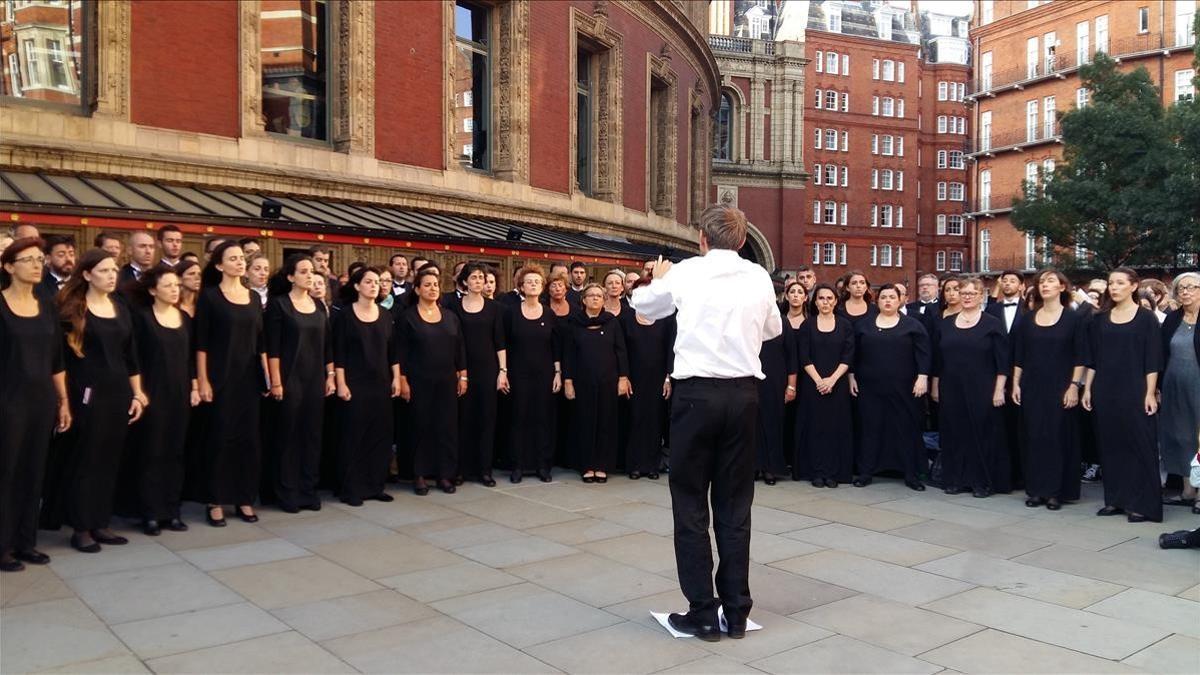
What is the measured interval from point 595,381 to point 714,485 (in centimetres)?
500

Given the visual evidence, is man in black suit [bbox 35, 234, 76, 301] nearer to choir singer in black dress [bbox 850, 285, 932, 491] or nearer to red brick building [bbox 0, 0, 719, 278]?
red brick building [bbox 0, 0, 719, 278]

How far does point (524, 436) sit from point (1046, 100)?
53799 millimetres

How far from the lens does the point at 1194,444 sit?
9.51 m

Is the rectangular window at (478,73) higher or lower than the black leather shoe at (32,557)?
higher

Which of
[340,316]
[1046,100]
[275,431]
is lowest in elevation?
[275,431]

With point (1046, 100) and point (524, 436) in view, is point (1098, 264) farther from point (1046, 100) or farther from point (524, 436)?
point (524, 436)

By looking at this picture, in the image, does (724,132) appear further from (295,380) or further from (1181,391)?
(295,380)

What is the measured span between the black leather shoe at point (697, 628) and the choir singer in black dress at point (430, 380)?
4.46 m

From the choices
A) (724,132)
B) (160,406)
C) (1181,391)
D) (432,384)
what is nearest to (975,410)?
(1181,391)

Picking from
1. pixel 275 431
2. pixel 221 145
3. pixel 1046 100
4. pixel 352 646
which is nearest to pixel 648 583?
pixel 352 646

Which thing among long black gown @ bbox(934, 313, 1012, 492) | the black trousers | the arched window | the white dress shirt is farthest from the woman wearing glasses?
the arched window

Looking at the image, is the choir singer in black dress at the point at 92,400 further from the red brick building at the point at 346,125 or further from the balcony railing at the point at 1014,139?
the balcony railing at the point at 1014,139

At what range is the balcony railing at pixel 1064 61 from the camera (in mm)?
49688

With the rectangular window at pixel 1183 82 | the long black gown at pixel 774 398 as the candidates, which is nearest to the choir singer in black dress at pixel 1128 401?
the long black gown at pixel 774 398
